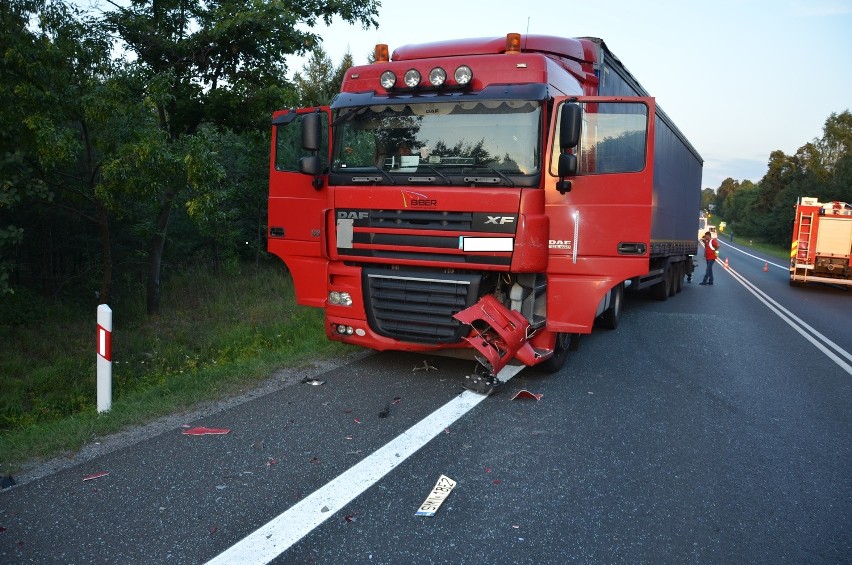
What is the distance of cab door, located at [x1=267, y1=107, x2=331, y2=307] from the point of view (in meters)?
7.02

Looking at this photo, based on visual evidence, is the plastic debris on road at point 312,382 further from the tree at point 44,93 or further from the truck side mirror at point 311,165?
the tree at point 44,93

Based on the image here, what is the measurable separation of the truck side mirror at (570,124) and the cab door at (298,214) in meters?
2.55

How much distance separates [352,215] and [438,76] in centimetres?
158

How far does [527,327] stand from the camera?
6043mm

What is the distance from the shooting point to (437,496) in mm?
3727

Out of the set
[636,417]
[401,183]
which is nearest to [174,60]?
[401,183]

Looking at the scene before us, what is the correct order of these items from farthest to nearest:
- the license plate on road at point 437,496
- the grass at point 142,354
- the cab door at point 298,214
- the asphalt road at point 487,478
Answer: the cab door at point 298,214
the grass at point 142,354
the license plate on road at point 437,496
the asphalt road at point 487,478

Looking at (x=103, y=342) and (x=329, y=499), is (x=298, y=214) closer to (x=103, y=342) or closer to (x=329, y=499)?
(x=103, y=342)

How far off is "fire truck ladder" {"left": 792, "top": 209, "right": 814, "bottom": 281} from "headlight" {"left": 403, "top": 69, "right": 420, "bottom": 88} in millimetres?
18308

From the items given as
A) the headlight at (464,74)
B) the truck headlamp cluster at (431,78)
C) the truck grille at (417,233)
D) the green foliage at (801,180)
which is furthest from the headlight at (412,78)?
the green foliage at (801,180)

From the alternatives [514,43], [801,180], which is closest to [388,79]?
[514,43]

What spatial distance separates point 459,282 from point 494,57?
2233 millimetres

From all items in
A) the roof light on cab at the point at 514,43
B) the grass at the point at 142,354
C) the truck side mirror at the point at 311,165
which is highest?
the roof light on cab at the point at 514,43

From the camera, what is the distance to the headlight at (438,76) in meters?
6.18
